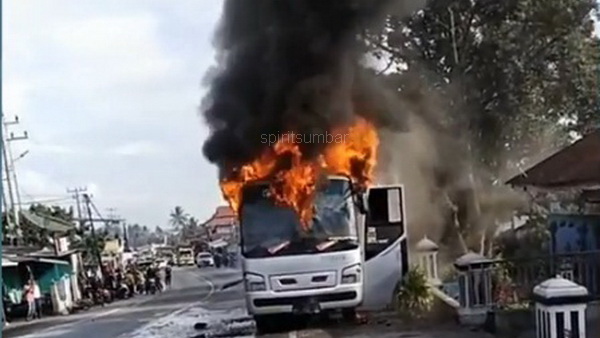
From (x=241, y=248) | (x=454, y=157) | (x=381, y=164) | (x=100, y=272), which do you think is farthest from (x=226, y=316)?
(x=454, y=157)

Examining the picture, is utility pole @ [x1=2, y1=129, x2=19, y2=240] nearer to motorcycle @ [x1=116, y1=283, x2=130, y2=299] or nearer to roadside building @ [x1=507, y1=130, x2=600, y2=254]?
motorcycle @ [x1=116, y1=283, x2=130, y2=299]

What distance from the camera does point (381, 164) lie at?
339 centimetres

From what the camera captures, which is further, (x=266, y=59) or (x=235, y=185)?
(x=266, y=59)

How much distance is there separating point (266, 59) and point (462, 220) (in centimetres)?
98

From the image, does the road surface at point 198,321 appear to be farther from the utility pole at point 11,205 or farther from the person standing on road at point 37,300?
the utility pole at point 11,205

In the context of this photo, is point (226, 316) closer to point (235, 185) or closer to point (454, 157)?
point (235, 185)

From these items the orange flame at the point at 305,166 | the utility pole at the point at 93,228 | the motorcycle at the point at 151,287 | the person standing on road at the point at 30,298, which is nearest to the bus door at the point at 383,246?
the orange flame at the point at 305,166

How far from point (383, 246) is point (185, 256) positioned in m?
0.75

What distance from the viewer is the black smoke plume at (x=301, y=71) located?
11.1 feet

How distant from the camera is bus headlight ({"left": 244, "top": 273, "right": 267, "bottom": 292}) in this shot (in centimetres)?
333

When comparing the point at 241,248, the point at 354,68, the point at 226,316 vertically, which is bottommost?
the point at 226,316

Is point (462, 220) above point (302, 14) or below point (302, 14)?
below

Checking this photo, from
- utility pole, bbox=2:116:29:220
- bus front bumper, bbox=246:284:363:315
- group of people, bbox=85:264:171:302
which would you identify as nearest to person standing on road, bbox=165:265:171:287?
group of people, bbox=85:264:171:302

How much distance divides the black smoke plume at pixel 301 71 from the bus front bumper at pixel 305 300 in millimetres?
525
